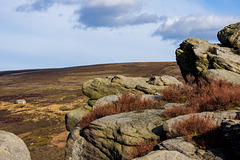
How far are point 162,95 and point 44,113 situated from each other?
104 ft

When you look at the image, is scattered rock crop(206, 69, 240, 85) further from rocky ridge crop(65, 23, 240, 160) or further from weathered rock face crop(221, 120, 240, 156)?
weathered rock face crop(221, 120, 240, 156)

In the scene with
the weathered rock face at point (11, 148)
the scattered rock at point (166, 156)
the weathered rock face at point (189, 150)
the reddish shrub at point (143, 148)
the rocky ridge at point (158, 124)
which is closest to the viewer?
the scattered rock at point (166, 156)

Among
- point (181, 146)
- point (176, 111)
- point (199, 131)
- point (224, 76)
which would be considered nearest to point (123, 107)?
point (176, 111)

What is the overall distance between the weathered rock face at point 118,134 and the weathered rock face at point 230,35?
11.2m

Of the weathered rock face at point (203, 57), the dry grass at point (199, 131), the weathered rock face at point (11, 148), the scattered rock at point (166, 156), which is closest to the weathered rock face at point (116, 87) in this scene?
the weathered rock face at point (203, 57)

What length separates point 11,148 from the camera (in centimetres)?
977

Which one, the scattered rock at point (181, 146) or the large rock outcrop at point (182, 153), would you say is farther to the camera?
the scattered rock at point (181, 146)

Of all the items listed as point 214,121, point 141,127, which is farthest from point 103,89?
point 214,121

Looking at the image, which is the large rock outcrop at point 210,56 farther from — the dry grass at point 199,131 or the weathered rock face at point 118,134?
the dry grass at point 199,131

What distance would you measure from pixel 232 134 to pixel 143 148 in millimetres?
2794

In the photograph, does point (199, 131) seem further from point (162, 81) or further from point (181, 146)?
point (162, 81)

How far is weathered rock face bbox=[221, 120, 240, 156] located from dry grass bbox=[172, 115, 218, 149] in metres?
0.38

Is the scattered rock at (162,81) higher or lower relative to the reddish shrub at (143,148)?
higher

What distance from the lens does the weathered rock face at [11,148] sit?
9164 mm
